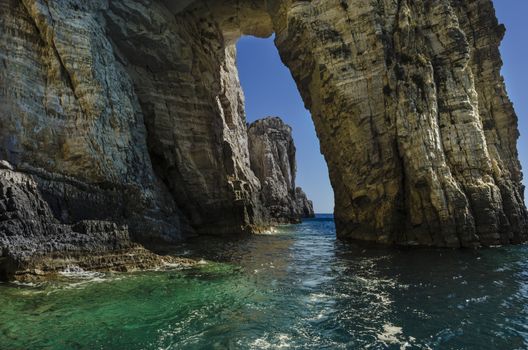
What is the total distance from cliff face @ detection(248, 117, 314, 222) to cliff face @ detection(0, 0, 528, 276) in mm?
31993

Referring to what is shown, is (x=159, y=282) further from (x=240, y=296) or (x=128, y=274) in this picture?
(x=240, y=296)

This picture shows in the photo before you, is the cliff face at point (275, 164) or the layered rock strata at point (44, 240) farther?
the cliff face at point (275, 164)

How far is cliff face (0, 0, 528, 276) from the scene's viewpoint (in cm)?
1794

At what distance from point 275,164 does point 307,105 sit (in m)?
40.6

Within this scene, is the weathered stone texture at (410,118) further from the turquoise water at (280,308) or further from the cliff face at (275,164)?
the cliff face at (275,164)

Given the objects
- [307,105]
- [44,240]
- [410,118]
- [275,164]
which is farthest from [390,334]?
[275,164]

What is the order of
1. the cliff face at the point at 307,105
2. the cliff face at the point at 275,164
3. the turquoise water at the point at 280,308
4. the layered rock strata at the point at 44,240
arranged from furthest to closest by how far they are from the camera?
1. the cliff face at the point at 275,164
2. the cliff face at the point at 307,105
3. the layered rock strata at the point at 44,240
4. the turquoise water at the point at 280,308

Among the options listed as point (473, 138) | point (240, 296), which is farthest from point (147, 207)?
point (473, 138)

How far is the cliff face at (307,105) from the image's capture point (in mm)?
17938

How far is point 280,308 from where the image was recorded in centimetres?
930

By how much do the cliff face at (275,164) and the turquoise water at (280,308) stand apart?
158 ft

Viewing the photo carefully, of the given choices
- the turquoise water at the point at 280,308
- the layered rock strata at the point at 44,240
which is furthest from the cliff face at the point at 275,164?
the turquoise water at the point at 280,308

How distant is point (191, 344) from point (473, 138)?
65.8 feet

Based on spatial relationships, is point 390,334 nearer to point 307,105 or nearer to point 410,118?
point 410,118
